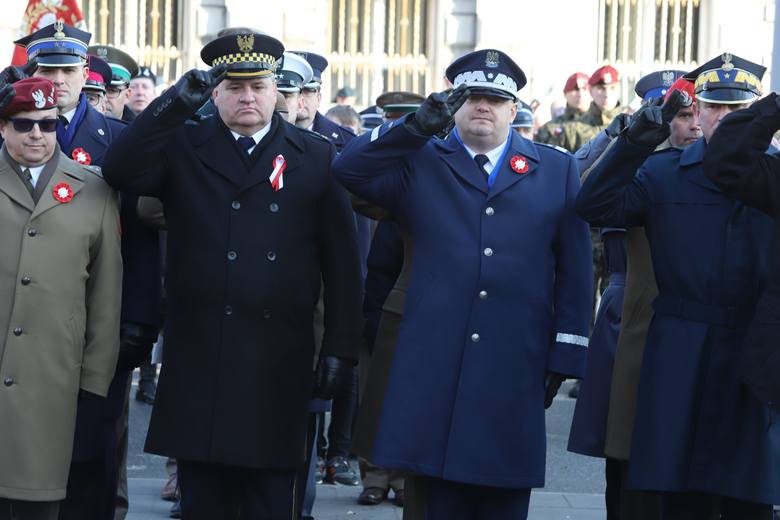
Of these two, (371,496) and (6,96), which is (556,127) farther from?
(6,96)

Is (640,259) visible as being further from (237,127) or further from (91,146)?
(91,146)

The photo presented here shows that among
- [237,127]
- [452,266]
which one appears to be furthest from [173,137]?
[452,266]

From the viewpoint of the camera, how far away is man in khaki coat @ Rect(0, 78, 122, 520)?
5.77 m

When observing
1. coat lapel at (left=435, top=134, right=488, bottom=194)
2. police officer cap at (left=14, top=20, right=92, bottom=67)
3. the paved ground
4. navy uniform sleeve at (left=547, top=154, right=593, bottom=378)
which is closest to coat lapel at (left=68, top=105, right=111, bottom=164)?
police officer cap at (left=14, top=20, right=92, bottom=67)

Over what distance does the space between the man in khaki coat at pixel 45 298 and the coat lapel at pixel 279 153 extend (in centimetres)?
56

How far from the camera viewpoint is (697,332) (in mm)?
5750

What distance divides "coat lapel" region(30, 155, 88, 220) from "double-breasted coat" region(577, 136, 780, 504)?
5.80 feet

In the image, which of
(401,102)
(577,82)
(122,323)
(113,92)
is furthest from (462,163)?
(577,82)

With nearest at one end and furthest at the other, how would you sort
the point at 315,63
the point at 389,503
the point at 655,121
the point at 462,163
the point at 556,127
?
1. the point at 655,121
2. the point at 462,163
3. the point at 389,503
4. the point at 315,63
5. the point at 556,127

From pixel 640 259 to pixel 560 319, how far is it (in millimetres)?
733

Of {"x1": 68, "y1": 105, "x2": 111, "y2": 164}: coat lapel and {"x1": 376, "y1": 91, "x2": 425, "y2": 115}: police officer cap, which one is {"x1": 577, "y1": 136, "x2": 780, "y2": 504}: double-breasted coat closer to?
{"x1": 68, "y1": 105, "x2": 111, "y2": 164}: coat lapel

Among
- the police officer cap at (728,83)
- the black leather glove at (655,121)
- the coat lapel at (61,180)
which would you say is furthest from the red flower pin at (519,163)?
the coat lapel at (61,180)

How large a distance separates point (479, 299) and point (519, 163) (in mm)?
498

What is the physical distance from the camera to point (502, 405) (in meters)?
5.71
